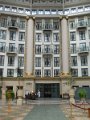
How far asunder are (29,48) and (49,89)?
38.7ft

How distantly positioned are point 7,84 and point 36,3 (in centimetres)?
2351

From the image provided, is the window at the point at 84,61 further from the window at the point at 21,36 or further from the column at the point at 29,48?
the window at the point at 21,36

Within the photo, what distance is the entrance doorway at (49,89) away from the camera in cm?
5581

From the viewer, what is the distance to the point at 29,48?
57.0 m

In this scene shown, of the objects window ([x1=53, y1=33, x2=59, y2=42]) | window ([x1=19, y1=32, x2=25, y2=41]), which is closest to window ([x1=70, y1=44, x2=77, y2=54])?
window ([x1=53, y1=33, x2=59, y2=42])

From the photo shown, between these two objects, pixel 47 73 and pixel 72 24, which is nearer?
pixel 47 73

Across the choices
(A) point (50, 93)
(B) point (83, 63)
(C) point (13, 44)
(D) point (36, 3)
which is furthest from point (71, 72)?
(D) point (36, 3)

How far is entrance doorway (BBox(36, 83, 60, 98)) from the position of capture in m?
55.8

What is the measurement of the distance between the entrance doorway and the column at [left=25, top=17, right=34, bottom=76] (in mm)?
4375

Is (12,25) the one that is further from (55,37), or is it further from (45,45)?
(55,37)

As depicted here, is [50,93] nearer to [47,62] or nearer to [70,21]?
[47,62]

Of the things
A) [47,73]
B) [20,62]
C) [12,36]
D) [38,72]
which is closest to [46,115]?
[47,73]

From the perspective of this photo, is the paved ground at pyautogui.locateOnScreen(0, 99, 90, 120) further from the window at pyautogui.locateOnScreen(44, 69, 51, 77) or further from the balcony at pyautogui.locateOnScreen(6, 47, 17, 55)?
the balcony at pyautogui.locateOnScreen(6, 47, 17, 55)

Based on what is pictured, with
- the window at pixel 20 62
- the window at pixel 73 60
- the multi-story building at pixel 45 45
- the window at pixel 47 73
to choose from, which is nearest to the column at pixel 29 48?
the multi-story building at pixel 45 45
